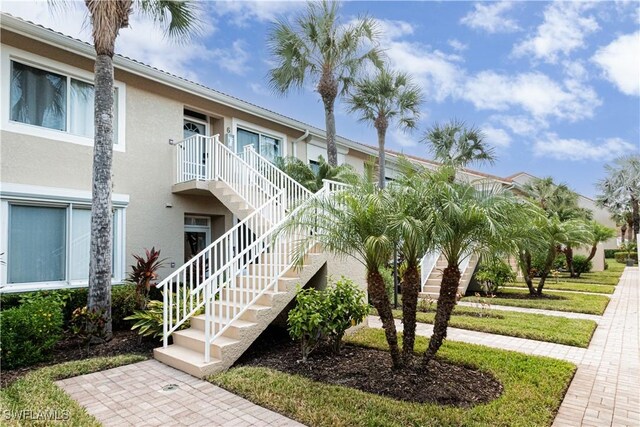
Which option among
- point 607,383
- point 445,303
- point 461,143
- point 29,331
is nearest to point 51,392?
point 29,331

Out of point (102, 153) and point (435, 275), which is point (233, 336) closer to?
point (102, 153)

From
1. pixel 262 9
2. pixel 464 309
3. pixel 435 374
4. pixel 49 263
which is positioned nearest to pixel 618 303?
pixel 464 309

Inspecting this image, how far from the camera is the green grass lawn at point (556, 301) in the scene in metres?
11.9

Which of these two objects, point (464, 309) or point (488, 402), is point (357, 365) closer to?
point (488, 402)

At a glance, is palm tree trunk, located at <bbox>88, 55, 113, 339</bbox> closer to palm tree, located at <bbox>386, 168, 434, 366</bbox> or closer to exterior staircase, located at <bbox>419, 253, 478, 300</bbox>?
palm tree, located at <bbox>386, 168, 434, 366</bbox>

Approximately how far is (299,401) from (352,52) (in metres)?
13.2

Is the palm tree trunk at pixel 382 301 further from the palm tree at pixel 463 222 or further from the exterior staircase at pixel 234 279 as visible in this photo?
the exterior staircase at pixel 234 279

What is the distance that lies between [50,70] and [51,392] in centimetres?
787

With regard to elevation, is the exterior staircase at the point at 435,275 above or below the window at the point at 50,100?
below

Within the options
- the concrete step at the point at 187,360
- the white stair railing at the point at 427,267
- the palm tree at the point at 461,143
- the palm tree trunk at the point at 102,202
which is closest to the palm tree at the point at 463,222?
the concrete step at the point at 187,360

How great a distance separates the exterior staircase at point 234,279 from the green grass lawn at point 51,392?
3.27 feet

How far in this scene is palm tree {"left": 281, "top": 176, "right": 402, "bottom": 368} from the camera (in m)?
5.57

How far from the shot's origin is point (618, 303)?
1355 cm

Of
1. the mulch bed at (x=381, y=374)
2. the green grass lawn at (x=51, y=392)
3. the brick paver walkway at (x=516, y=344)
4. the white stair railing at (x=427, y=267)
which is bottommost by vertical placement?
the brick paver walkway at (x=516, y=344)
